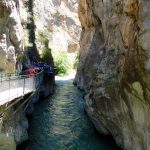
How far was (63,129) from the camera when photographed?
2688 centimetres

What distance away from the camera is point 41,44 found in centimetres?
4400

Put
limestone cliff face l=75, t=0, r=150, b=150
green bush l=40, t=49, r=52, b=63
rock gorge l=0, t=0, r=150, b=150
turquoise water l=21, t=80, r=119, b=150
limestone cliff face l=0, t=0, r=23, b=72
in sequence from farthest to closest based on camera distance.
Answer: green bush l=40, t=49, r=52, b=63 < limestone cliff face l=0, t=0, r=23, b=72 < turquoise water l=21, t=80, r=119, b=150 < rock gorge l=0, t=0, r=150, b=150 < limestone cliff face l=75, t=0, r=150, b=150

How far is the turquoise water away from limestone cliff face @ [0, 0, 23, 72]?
528 centimetres

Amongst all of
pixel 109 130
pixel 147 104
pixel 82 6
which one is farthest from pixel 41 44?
pixel 147 104

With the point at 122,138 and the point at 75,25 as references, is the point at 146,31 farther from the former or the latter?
the point at 75,25

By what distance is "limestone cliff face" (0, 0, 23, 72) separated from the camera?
23.7 metres

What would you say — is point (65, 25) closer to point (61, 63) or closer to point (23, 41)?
point (61, 63)

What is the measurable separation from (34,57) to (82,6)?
11.7 metres

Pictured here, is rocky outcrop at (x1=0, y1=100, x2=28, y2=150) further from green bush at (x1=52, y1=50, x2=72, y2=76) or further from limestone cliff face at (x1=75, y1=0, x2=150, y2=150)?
green bush at (x1=52, y1=50, x2=72, y2=76)

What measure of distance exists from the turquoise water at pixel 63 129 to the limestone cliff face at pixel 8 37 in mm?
5284

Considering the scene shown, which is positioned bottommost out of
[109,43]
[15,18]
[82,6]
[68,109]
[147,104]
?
[68,109]

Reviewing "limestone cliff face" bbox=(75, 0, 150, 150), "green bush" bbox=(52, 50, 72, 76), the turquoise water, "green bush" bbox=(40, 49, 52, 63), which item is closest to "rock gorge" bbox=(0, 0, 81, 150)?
"green bush" bbox=(40, 49, 52, 63)

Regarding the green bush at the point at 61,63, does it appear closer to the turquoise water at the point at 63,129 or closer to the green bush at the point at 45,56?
the green bush at the point at 45,56

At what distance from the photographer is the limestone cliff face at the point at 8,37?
77.6ft
